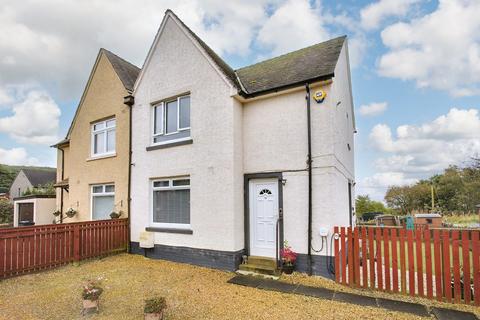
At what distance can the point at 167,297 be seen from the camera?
18.5 ft

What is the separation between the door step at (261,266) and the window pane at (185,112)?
5071 millimetres

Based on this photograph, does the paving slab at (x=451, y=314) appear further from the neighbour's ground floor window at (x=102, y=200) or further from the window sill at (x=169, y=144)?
the neighbour's ground floor window at (x=102, y=200)

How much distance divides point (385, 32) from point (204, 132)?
8.49 metres

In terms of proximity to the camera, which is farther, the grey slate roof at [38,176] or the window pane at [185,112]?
the grey slate roof at [38,176]

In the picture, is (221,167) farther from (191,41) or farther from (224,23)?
(224,23)

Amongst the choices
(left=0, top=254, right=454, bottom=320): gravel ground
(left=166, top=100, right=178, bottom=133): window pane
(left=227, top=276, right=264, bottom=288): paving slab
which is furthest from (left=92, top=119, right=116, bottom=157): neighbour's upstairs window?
(left=227, top=276, right=264, bottom=288): paving slab

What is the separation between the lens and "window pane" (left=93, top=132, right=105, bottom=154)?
12.1m

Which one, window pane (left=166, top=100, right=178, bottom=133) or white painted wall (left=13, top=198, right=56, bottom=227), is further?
white painted wall (left=13, top=198, right=56, bottom=227)

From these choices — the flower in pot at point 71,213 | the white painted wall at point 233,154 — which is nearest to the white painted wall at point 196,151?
the white painted wall at point 233,154

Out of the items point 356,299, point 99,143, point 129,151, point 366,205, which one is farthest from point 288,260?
point 366,205

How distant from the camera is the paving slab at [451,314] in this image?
4.67 m

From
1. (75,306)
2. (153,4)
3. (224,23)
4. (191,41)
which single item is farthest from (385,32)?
(75,306)

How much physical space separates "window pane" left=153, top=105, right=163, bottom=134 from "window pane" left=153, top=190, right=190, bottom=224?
241 centimetres

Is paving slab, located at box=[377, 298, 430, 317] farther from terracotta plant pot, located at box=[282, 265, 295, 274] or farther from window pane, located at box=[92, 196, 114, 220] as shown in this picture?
window pane, located at box=[92, 196, 114, 220]
